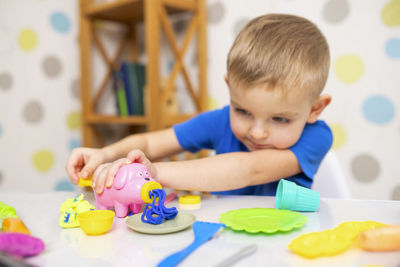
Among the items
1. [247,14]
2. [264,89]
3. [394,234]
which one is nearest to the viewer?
[394,234]

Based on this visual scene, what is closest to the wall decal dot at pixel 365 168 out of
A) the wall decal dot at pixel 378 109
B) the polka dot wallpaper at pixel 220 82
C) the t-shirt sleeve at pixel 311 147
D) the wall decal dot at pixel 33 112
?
the polka dot wallpaper at pixel 220 82

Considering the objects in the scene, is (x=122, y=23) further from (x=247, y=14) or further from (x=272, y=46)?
(x=272, y=46)

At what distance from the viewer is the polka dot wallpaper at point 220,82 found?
52.0 inches

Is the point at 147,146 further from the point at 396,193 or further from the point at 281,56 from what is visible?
the point at 396,193

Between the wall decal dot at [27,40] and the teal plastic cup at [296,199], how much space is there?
1560 millimetres

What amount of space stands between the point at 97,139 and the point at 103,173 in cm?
135

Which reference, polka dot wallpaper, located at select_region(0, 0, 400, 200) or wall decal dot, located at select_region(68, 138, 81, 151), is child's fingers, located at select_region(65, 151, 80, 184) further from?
wall decal dot, located at select_region(68, 138, 81, 151)

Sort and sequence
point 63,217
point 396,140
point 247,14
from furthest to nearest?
point 247,14, point 396,140, point 63,217

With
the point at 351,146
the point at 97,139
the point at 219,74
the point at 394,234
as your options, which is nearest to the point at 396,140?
the point at 351,146

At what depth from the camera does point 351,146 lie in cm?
140

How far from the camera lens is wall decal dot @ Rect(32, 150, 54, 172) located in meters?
1.77

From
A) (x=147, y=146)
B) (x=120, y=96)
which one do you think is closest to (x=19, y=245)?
(x=147, y=146)

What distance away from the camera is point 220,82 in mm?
1692

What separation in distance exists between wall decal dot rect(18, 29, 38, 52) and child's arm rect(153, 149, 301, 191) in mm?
1347
